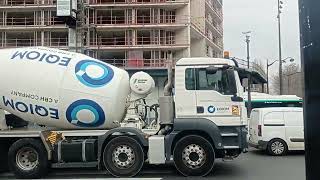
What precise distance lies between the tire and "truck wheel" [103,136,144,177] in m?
7.77

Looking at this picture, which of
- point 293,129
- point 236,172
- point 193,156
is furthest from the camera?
point 293,129

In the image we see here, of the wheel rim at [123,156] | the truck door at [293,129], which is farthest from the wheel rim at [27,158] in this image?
the truck door at [293,129]

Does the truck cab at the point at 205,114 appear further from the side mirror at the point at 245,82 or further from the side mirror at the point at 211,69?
the side mirror at the point at 245,82

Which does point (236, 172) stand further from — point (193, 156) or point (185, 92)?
point (185, 92)

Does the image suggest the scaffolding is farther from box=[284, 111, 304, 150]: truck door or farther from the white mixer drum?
the white mixer drum

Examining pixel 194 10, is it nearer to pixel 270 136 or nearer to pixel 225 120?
pixel 270 136

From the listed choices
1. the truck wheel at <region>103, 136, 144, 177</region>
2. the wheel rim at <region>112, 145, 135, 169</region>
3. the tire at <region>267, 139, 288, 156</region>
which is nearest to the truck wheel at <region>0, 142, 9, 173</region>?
the truck wheel at <region>103, 136, 144, 177</region>

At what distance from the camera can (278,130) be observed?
18.2 m

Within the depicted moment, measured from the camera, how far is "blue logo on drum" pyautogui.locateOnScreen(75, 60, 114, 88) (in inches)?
493

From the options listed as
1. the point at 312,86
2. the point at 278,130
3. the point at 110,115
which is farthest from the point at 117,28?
the point at 312,86

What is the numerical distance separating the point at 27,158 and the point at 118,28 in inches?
2089

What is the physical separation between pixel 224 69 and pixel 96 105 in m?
3.56

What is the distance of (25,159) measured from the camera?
12.6 metres

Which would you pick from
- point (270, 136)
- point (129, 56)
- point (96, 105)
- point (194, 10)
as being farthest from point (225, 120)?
point (194, 10)
